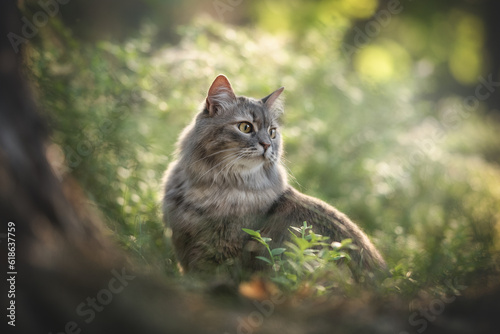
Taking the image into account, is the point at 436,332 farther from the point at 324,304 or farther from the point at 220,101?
the point at 220,101

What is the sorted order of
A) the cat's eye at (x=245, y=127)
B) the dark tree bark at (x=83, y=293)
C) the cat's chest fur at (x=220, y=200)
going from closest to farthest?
the dark tree bark at (x=83, y=293) < the cat's chest fur at (x=220, y=200) < the cat's eye at (x=245, y=127)

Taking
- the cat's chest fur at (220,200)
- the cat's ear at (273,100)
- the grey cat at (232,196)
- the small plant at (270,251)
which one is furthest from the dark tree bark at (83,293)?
the cat's ear at (273,100)

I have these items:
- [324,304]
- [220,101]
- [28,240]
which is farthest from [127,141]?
[324,304]

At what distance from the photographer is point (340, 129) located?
5.33 meters

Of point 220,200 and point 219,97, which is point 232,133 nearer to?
point 219,97

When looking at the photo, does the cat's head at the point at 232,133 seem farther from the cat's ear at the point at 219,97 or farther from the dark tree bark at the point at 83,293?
the dark tree bark at the point at 83,293

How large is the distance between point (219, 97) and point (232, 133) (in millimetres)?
298

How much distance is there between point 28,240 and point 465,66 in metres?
9.33

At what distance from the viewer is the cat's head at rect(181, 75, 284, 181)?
289 cm

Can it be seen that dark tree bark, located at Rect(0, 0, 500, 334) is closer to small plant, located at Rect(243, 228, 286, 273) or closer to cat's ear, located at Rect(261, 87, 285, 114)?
small plant, located at Rect(243, 228, 286, 273)

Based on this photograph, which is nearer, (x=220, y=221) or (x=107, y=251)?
(x=107, y=251)

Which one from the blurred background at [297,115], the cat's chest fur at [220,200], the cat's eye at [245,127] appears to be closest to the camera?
the cat's chest fur at [220,200]

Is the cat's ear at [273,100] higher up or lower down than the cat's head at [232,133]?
higher up

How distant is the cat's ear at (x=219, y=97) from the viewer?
3.02 m
